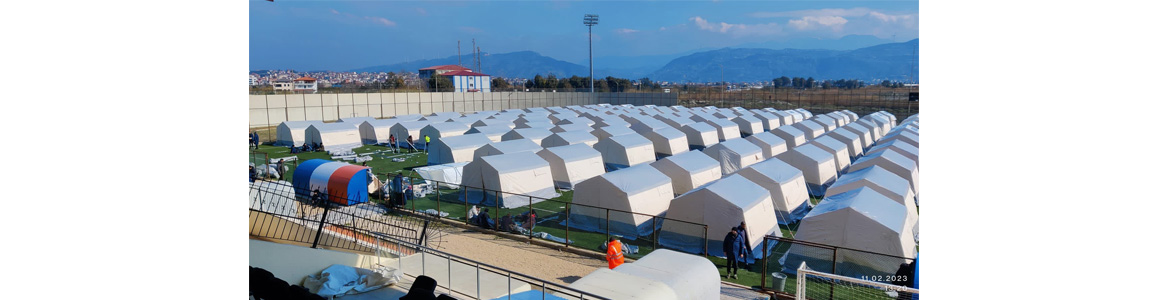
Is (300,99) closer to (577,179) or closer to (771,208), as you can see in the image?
(577,179)

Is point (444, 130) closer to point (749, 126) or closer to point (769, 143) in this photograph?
point (769, 143)

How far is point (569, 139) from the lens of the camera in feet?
99.0

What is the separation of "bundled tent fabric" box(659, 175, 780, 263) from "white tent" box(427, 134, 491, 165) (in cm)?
1241

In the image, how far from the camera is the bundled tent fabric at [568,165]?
74.8ft

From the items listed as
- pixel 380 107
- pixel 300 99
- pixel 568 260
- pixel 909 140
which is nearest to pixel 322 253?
pixel 568 260

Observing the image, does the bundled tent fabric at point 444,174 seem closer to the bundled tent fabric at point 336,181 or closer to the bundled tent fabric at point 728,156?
the bundled tent fabric at point 336,181

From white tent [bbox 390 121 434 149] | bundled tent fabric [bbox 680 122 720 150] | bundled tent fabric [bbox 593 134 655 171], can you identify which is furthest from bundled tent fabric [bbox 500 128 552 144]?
bundled tent fabric [bbox 680 122 720 150]

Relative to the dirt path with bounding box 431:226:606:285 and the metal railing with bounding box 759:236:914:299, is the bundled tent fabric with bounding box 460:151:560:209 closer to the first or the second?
the dirt path with bounding box 431:226:606:285

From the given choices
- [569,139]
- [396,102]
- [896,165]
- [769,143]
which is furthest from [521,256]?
[396,102]

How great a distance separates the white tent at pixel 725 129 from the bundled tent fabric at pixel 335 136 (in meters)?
21.4

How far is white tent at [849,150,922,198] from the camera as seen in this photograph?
2042cm

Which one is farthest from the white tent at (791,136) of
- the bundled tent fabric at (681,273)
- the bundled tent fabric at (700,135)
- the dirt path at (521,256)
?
the bundled tent fabric at (681,273)

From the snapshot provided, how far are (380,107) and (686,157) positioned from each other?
39086 millimetres

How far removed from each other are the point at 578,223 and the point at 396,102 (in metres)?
42.5
